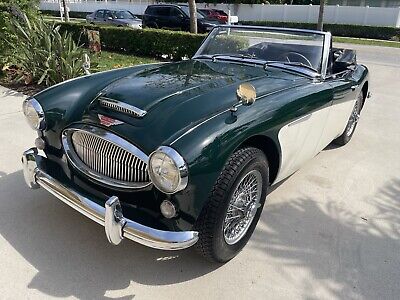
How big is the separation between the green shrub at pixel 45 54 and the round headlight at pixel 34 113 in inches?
143

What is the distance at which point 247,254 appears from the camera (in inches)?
112

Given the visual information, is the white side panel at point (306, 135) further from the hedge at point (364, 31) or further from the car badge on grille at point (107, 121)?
the hedge at point (364, 31)

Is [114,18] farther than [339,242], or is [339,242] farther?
[114,18]

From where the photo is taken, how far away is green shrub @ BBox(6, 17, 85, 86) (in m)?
6.45

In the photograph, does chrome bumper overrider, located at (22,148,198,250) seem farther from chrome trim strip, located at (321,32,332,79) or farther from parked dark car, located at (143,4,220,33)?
parked dark car, located at (143,4,220,33)

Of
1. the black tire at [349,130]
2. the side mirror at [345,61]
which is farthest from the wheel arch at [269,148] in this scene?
the black tire at [349,130]

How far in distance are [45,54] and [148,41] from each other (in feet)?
15.9

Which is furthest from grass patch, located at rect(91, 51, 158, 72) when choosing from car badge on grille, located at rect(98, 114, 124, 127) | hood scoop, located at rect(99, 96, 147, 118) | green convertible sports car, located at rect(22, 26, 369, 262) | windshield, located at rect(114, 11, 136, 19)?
windshield, located at rect(114, 11, 136, 19)

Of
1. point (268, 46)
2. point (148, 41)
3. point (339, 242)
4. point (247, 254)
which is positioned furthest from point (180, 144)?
point (148, 41)

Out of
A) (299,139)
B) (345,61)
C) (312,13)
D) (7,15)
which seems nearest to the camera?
(299,139)

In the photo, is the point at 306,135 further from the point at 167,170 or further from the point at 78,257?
the point at 78,257

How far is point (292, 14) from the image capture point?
103ft

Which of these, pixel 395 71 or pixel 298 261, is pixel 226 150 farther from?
pixel 395 71

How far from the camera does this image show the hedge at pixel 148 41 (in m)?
10.2
